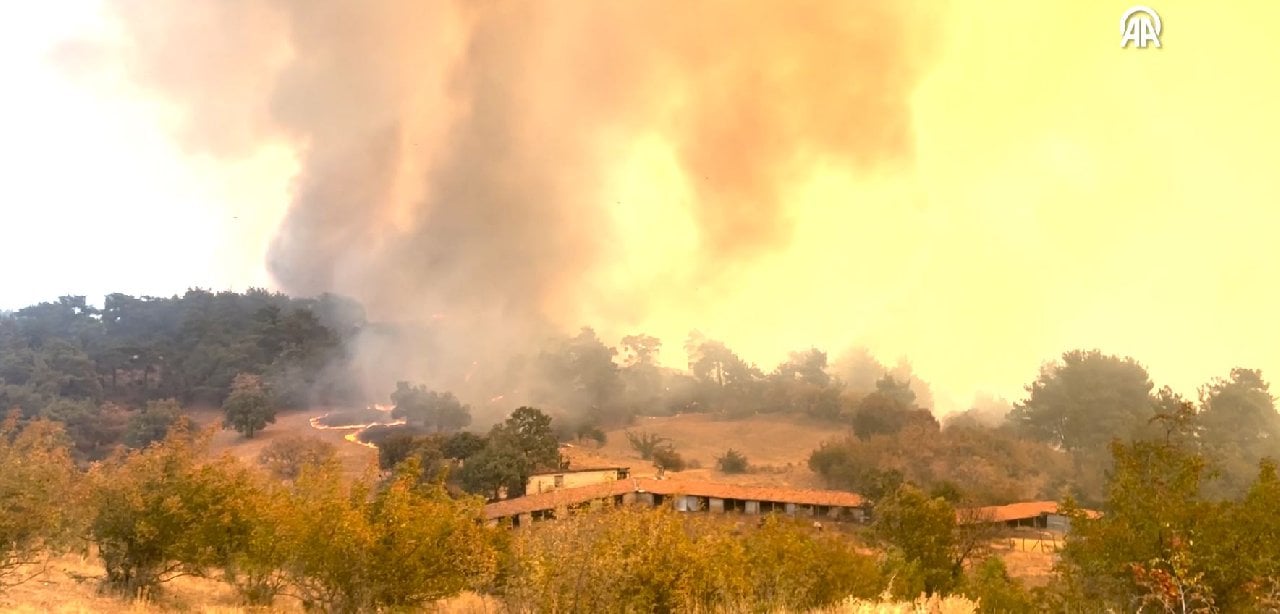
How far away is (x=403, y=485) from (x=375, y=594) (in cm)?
207

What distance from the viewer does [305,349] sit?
325 ft

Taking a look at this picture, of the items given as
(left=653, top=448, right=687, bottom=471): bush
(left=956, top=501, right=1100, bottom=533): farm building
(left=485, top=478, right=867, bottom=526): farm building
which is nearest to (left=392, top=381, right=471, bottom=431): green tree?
(left=653, top=448, right=687, bottom=471): bush

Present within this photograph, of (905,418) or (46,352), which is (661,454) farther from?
(46,352)

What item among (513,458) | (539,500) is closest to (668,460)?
(513,458)

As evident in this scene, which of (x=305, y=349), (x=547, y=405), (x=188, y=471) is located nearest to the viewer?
(x=188, y=471)

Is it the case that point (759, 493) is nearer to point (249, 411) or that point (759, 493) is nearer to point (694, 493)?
point (694, 493)

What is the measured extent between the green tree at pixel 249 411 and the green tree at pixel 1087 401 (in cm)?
7480

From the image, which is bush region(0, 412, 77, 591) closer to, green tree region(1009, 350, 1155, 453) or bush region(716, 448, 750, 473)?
bush region(716, 448, 750, 473)

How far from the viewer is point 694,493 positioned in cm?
5038

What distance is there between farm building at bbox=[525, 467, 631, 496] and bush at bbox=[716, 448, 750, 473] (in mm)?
13584

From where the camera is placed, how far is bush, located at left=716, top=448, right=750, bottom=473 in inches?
2586

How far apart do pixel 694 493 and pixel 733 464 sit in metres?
16.2

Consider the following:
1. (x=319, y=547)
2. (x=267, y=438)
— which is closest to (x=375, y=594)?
(x=319, y=547)

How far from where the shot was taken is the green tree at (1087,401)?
226 ft
